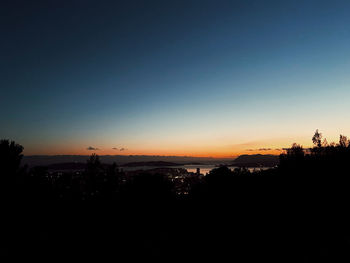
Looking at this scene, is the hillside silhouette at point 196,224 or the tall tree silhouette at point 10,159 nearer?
the hillside silhouette at point 196,224

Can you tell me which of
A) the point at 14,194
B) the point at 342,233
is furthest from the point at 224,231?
the point at 14,194

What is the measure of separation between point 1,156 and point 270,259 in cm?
2423

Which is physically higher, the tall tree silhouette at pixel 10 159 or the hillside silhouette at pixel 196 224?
the tall tree silhouette at pixel 10 159

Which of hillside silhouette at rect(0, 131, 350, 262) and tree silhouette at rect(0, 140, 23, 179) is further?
tree silhouette at rect(0, 140, 23, 179)

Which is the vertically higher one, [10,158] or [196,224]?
[10,158]

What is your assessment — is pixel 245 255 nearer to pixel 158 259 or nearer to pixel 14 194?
pixel 158 259

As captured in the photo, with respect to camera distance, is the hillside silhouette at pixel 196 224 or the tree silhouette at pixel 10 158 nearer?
the hillside silhouette at pixel 196 224

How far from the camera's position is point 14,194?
63.3ft

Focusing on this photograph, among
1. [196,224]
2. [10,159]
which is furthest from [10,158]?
[196,224]

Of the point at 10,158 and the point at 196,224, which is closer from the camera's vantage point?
the point at 196,224

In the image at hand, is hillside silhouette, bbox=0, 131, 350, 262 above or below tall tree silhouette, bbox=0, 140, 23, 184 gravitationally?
below

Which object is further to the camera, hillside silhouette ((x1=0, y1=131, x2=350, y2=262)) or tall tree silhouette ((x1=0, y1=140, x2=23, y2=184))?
tall tree silhouette ((x1=0, y1=140, x2=23, y2=184))

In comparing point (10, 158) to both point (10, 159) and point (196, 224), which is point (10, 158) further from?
point (196, 224)

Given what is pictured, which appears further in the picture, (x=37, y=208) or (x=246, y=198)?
(x=37, y=208)
